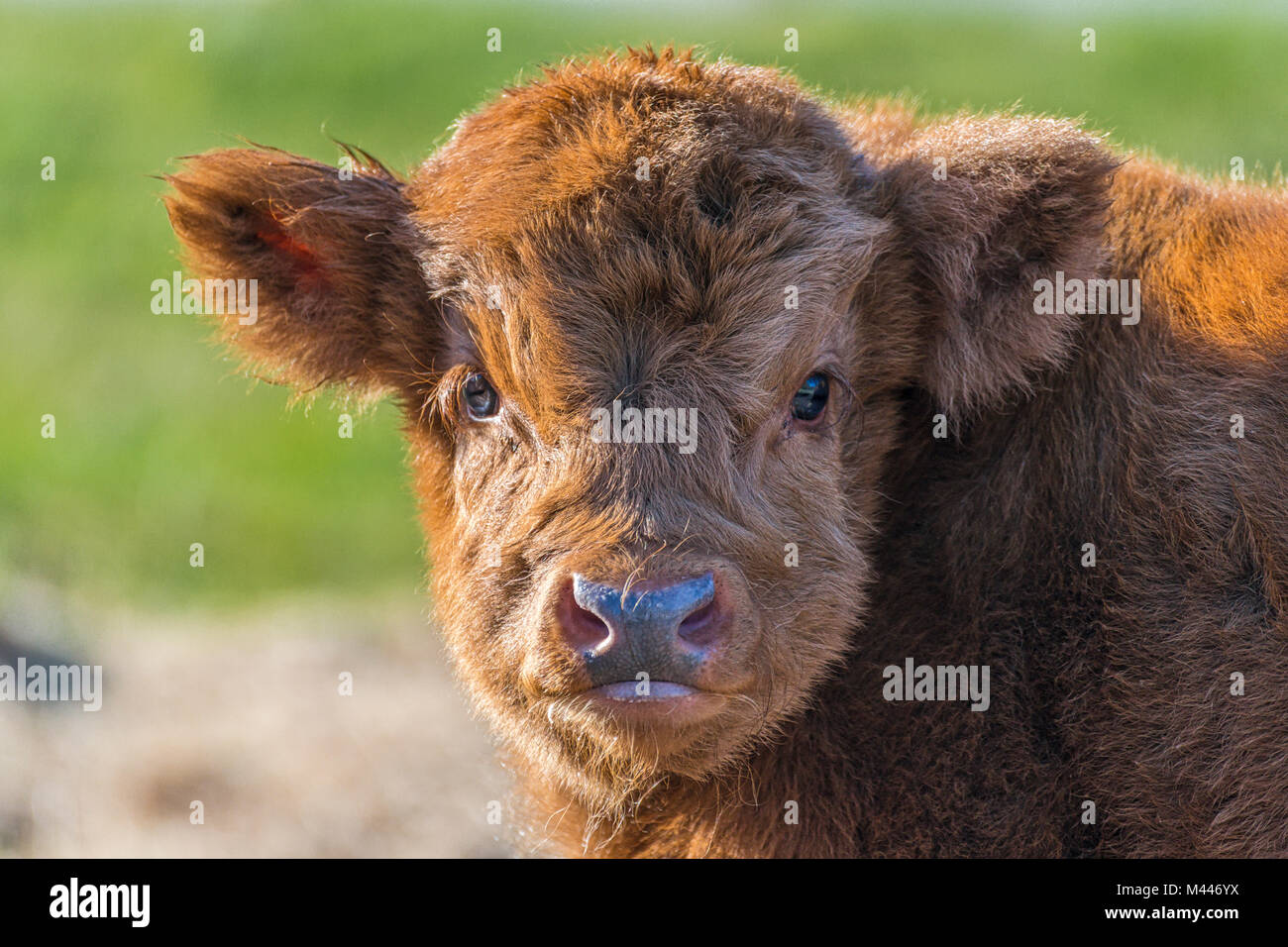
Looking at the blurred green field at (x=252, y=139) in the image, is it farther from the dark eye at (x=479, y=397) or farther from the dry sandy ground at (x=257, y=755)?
the dark eye at (x=479, y=397)

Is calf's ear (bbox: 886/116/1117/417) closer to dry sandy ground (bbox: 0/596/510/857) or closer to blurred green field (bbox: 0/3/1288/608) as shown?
dry sandy ground (bbox: 0/596/510/857)

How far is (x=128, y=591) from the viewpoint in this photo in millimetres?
13695

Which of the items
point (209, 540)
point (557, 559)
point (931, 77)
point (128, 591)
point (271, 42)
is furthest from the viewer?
point (271, 42)

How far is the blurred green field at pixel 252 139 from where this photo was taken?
15.3 m

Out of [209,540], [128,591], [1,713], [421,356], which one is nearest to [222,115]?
[209,540]

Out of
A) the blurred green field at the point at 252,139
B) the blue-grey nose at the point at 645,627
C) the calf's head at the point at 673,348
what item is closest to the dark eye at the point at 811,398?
the calf's head at the point at 673,348

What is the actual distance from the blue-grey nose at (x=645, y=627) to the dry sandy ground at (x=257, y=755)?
3070mm

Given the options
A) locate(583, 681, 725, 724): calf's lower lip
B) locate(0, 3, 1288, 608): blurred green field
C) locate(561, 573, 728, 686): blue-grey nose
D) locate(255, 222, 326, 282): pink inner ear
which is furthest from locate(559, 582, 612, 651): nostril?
locate(0, 3, 1288, 608): blurred green field

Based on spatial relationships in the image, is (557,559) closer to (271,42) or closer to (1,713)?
(1,713)

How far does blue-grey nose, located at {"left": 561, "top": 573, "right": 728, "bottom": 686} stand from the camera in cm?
424

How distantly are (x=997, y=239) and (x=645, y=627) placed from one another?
2033 millimetres

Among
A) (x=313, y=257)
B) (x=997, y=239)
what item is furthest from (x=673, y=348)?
(x=313, y=257)

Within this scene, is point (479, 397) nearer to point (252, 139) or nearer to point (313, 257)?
point (313, 257)

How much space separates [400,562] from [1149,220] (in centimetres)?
1149
